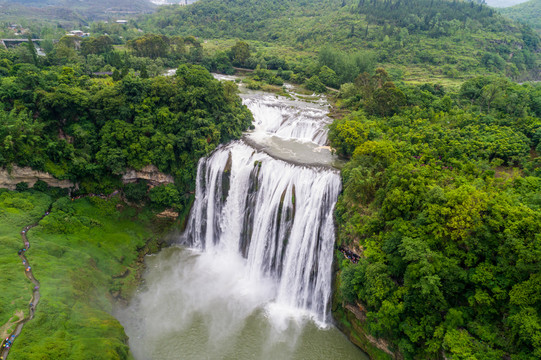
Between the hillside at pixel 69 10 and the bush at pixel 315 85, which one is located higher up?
the hillside at pixel 69 10

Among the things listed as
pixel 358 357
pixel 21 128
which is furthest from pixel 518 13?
pixel 21 128

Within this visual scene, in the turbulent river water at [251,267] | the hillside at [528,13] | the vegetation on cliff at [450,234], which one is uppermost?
the hillside at [528,13]

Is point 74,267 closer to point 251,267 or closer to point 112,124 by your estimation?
point 112,124

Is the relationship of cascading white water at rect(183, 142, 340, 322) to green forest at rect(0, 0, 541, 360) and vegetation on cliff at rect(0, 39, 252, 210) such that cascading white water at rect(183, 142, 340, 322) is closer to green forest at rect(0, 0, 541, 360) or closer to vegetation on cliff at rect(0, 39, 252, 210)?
green forest at rect(0, 0, 541, 360)

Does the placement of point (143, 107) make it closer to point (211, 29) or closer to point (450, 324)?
point (450, 324)

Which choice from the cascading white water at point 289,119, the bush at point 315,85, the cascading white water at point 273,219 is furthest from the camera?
the bush at point 315,85

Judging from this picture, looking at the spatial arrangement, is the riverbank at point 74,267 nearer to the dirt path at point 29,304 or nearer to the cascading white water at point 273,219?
the dirt path at point 29,304

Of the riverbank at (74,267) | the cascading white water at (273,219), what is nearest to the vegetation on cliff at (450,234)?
the cascading white water at (273,219)
